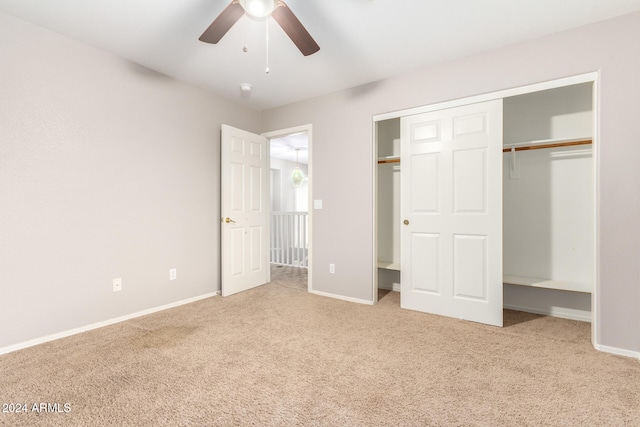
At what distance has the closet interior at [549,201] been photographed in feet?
9.03

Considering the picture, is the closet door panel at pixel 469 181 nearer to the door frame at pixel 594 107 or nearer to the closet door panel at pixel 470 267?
the closet door panel at pixel 470 267

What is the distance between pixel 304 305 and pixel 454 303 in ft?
5.01

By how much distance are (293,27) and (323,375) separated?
2172 millimetres

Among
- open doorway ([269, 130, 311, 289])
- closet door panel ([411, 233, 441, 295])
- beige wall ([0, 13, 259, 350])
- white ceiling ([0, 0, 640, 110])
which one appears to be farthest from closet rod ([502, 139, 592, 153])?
beige wall ([0, 13, 259, 350])

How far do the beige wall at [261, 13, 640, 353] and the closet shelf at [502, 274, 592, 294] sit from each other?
0.45m

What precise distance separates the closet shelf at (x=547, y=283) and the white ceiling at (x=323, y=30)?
84.7 inches

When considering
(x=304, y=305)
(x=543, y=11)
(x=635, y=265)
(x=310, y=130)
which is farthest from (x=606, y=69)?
(x=304, y=305)

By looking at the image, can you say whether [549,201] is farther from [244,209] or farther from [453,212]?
[244,209]

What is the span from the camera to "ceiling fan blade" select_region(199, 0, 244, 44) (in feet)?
5.38

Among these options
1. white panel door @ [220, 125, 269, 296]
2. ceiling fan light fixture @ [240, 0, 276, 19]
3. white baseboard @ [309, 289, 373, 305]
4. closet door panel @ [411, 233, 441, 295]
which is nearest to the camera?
ceiling fan light fixture @ [240, 0, 276, 19]

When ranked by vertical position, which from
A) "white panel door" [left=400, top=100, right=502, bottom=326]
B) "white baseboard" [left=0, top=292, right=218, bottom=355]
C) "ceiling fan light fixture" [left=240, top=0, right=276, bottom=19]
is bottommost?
"white baseboard" [left=0, top=292, right=218, bottom=355]

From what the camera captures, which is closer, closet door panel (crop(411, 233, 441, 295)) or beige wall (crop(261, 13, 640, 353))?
beige wall (crop(261, 13, 640, 353))

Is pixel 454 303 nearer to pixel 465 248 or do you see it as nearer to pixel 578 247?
pixel 465 248

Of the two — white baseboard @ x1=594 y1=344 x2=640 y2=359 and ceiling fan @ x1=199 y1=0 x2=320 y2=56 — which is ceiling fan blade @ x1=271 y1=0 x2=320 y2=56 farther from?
white baseboard @ x1=594 y1=344 x2=640 y2=359
